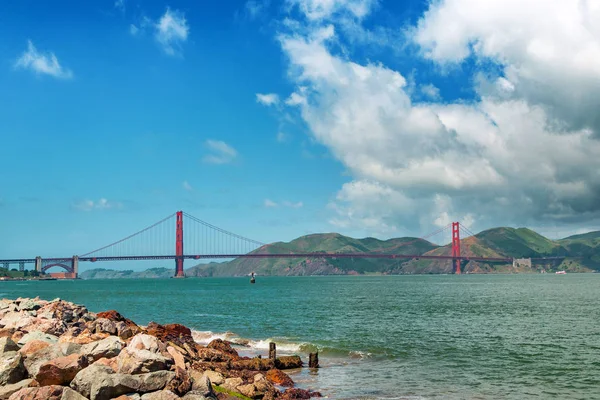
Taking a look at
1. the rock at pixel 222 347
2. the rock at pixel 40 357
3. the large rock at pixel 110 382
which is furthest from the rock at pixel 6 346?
the rock at pixel 222 347

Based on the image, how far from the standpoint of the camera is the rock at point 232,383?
16219 mm

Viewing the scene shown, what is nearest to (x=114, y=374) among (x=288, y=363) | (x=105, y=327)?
(x=105, y=327)

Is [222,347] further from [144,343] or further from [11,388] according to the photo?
[11,388]

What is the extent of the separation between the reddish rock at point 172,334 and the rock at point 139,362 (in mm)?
8735

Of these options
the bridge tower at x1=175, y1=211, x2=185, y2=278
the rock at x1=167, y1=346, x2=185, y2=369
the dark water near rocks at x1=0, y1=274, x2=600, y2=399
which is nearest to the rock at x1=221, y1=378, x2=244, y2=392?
the rock at x1=167, y1=346, x2=185, y2=369

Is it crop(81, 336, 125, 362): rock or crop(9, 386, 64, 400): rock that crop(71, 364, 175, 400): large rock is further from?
crop(81, 336, 125, 362): rock

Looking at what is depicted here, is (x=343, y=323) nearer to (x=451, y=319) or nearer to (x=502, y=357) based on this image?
(x=451, y=319)

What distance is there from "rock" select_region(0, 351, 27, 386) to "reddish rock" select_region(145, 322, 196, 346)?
849 centimetres

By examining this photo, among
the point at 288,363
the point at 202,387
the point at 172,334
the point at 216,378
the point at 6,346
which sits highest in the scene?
the point at 6,346

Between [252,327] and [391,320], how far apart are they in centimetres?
1112

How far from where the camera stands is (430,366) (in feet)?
76.7

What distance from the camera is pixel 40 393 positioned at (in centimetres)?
1182

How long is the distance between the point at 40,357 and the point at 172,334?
34.9ft

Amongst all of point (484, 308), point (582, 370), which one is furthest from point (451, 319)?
point (582, 370)
